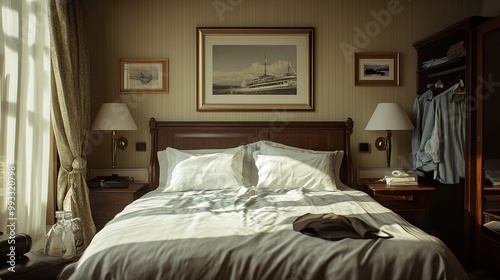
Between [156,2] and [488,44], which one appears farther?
[156,2]

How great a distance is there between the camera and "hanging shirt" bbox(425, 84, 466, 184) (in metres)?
3.61

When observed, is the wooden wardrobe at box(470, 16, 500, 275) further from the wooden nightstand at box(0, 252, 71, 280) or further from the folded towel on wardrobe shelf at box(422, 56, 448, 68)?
the wooden nightstand at box(0, 252, 71, 280)

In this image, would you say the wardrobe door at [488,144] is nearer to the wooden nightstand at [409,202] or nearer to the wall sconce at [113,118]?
the wooden nightstand at [409,202]

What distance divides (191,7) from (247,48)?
0.71 metres

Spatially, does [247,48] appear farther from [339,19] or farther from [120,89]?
[120,89]

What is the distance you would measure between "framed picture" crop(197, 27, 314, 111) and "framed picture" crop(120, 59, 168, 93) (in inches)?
14.0

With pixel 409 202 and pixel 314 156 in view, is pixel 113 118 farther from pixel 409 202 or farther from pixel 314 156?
pixel 409 202

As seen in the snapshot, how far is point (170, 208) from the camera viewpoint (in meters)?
2.65

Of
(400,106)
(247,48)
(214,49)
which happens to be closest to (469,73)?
(400,106)

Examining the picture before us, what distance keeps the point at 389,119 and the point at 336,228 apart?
204 cm

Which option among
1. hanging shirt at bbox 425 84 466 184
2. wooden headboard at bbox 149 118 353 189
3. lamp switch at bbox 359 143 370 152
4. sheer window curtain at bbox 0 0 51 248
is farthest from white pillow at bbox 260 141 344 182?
sheer window curtain at bbox 0 0 51 248

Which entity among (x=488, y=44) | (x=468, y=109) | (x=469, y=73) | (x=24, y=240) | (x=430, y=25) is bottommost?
(x=24, y=240)

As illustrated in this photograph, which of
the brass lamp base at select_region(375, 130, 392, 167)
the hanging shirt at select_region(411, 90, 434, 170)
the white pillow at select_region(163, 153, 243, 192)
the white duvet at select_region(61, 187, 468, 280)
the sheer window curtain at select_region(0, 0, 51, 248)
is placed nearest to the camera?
the white duvet at select_region(61, 187, 468, 280)

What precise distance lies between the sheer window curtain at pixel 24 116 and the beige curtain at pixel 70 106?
79 mm
